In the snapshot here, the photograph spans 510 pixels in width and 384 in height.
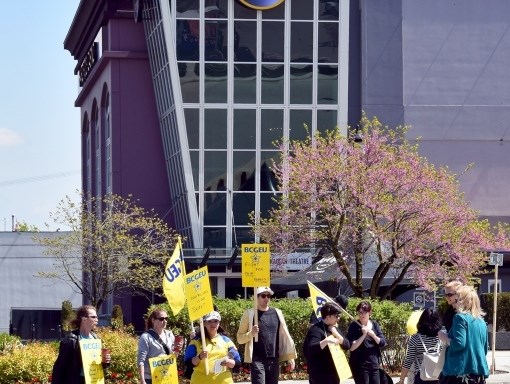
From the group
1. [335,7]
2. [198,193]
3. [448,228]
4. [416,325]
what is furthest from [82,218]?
[416,325]

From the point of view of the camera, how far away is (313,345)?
44.9 ft

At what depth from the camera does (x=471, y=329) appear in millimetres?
11695

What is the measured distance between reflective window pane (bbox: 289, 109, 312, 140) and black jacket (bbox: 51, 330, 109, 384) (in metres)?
37.2

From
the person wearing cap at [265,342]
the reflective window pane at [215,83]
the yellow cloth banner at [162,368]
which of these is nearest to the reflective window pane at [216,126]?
the reflective window pane at [215,83]

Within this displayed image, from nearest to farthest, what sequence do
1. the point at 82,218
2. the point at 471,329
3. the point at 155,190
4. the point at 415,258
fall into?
the point at 471,329 < the point at 415,258 < the point at 82,218 < the point at 155,190

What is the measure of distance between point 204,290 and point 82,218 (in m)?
34.3

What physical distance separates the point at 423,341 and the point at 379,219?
19.6m

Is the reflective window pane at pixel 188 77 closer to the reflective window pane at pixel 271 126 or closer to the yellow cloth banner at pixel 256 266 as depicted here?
the reflective window pane at pixel 271 126

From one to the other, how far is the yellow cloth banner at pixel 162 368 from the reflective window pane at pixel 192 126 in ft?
119

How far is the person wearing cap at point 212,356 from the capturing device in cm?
1309

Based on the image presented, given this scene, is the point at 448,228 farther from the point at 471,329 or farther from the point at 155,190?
the point at 155,190

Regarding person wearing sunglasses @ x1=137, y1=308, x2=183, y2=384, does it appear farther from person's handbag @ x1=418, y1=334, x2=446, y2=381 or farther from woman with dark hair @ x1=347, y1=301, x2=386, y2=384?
person's handbag @ x1=418, y1=334, x2=446, y2=381

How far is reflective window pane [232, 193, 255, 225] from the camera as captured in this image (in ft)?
161

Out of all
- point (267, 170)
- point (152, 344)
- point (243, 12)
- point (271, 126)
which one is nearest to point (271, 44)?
point (243, 12)
